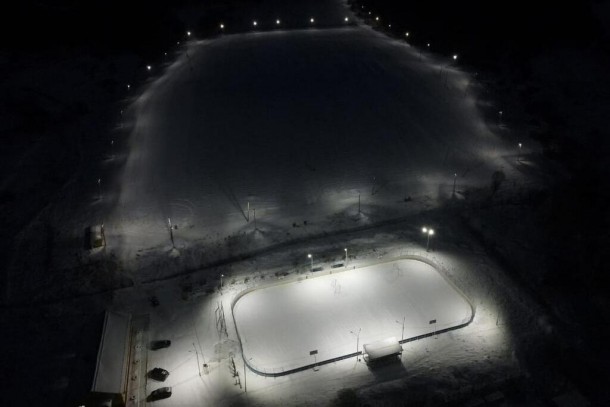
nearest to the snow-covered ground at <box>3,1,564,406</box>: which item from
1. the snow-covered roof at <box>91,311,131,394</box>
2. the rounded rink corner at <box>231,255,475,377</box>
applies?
the rounded rink corner at <box>231,255,475,377</box>

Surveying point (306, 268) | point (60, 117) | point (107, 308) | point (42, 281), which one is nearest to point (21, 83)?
point (60, 117)

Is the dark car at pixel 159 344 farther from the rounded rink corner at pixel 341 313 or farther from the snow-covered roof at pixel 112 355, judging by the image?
the rounded rink corner at pixel 341 313

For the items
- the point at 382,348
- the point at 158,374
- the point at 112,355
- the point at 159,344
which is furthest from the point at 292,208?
the point at 112,355

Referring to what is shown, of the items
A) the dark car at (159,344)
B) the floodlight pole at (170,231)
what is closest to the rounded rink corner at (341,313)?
the dark car at (159,344)

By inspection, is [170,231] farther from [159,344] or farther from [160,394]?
[160,394]

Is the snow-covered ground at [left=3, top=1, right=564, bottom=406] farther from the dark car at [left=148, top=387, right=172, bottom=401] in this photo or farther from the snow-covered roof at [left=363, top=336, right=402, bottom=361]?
the snow-covered roof at [left=363, top=336, right=402, bottom=361]
